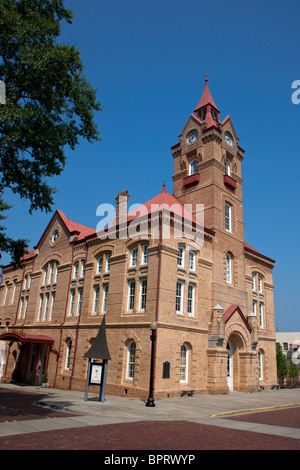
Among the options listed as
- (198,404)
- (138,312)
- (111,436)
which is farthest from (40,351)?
(111,436)

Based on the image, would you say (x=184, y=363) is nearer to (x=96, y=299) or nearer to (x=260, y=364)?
(x=96, y=299)

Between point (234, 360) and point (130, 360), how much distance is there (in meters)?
8.68

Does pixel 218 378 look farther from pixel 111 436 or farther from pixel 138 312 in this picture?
pixel 111 436

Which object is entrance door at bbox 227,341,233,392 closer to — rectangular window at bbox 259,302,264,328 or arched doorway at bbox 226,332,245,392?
arched doorway at bbox 226,332,245,392

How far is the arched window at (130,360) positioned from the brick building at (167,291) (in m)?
0.06

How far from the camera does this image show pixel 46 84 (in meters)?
15.2

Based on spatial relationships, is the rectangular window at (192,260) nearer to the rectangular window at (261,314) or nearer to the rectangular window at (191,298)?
the rectangular window at (191,298)

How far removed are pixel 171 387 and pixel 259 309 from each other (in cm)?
1384

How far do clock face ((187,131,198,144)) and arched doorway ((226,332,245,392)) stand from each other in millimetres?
15841

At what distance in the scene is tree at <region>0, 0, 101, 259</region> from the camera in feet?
46.2

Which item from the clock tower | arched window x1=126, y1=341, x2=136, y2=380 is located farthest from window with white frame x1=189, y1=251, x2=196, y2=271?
arched window x1=126, y1=341, x2=136, y2=380

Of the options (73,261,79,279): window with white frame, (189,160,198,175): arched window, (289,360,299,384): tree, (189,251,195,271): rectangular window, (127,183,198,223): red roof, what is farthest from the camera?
(289,360,299,384): tree

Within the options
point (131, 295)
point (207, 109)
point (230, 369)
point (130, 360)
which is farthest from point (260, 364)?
point (207, 109)

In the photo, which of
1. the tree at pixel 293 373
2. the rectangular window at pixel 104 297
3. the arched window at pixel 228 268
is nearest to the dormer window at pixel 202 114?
the arched window at pixel 228 268
